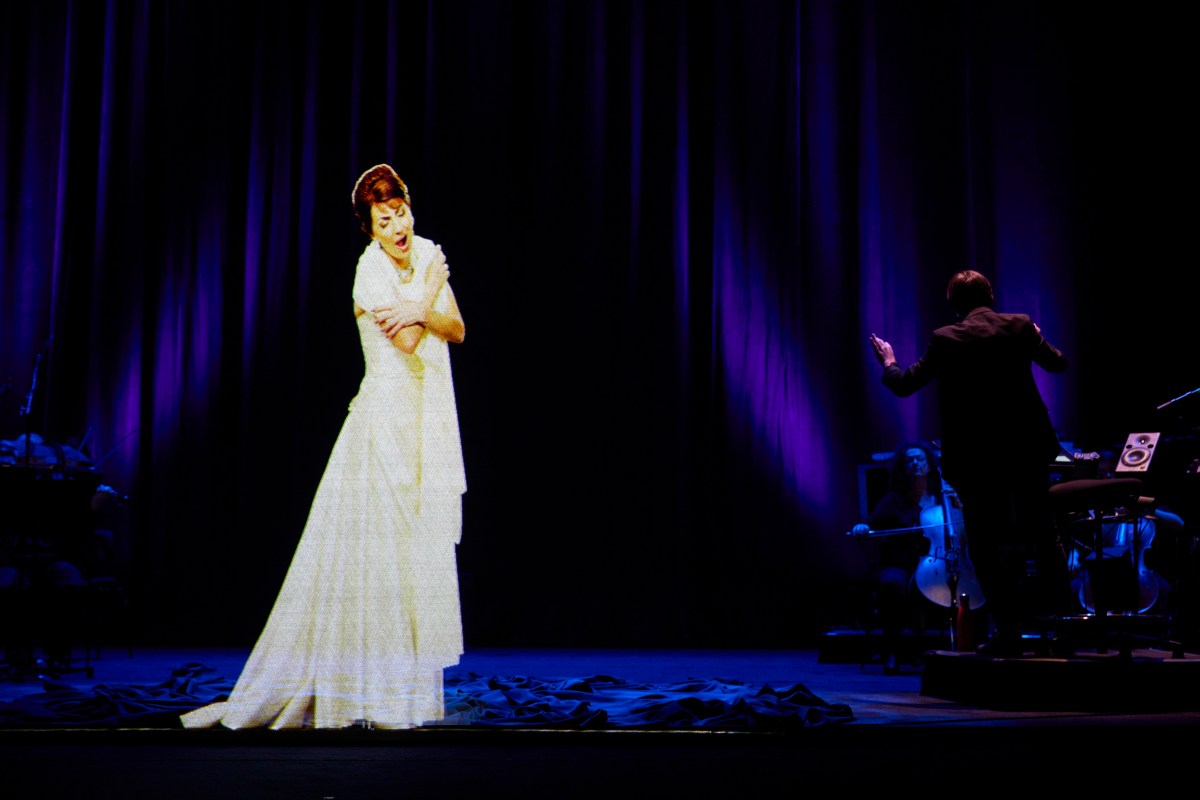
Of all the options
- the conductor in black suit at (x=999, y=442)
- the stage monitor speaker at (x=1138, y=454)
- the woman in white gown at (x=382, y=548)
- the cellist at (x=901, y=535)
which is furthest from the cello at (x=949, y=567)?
the woman in white gown at (x=382, y=548)

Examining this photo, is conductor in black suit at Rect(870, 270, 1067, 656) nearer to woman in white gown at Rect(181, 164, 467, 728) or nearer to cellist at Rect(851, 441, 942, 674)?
woman in white gown at Rect(181, 164, 467, 728)

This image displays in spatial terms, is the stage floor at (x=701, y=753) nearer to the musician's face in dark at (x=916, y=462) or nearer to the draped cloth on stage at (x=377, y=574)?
the draped cloth on stage at (x=377, y=574)

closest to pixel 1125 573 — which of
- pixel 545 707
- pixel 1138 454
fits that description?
pixel 1138 454

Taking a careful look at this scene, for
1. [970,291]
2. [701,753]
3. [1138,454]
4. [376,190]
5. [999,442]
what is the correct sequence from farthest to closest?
[1138,454] → [970,291] → [999,442] → [376,190] → [701,753]

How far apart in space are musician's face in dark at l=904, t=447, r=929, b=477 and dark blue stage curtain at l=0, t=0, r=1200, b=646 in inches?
49.2

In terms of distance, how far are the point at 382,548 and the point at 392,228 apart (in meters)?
1.04

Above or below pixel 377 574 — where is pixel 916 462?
above

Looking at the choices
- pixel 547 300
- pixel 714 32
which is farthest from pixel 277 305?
pixel 714 32

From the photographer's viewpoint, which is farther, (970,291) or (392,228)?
(970,291)

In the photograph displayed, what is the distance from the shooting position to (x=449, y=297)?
13.1 feet

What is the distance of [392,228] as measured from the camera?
13.2 feet

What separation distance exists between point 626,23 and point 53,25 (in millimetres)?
4064

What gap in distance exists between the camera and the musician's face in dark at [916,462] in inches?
271

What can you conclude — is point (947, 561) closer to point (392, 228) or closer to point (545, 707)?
point (545, 707)
